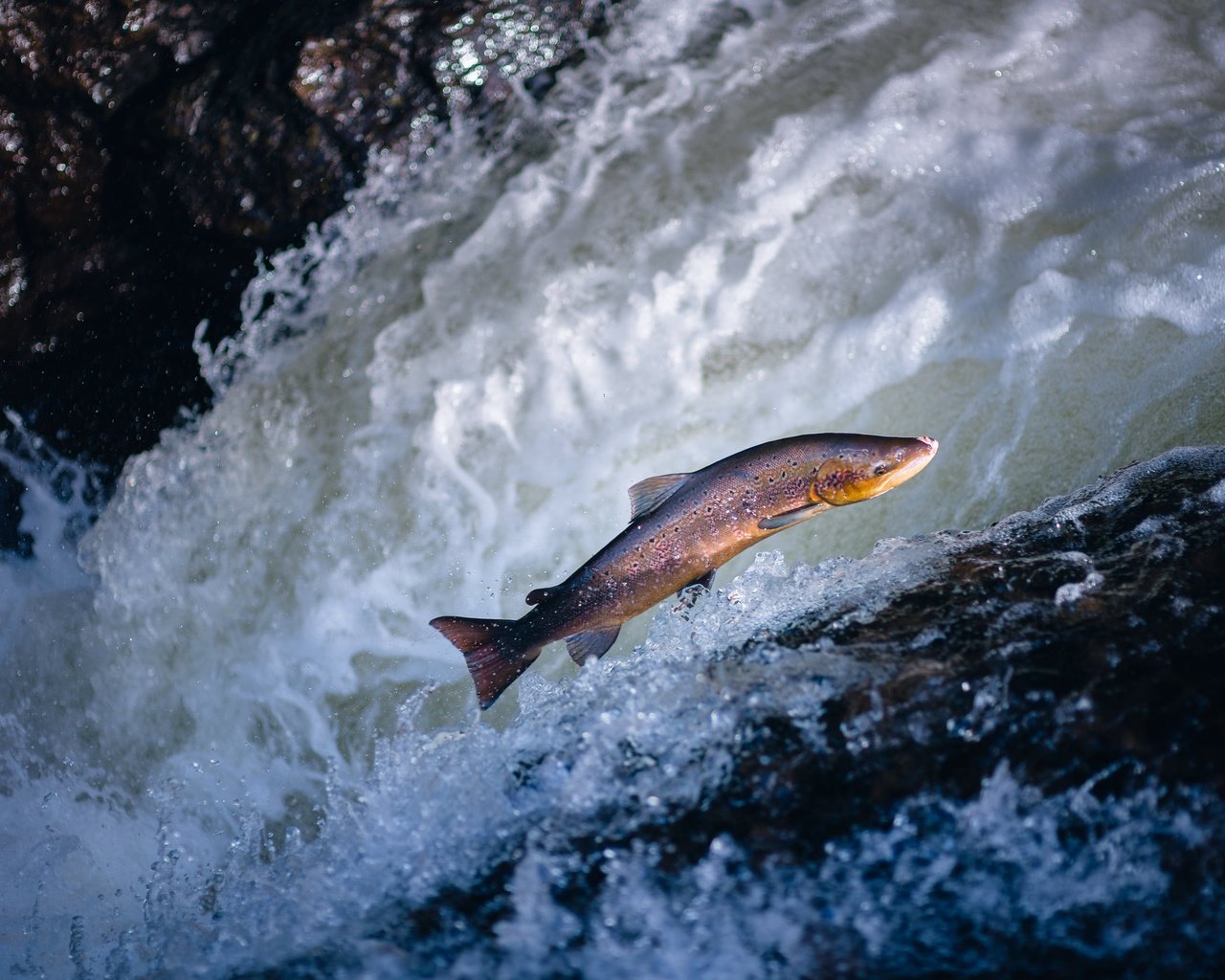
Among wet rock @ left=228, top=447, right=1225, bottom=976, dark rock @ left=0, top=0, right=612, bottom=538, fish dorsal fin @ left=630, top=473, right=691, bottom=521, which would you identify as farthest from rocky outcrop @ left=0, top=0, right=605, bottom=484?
wet rock @ left=228, top=447, right=1225, bottom=976

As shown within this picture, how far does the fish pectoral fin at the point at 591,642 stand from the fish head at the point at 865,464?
2.34 feet

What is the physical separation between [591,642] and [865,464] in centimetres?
93

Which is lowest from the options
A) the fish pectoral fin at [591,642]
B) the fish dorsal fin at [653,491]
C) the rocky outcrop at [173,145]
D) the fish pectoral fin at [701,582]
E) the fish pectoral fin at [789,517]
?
the fish pectoral fin at [591,642]

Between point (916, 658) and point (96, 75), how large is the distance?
3.90m

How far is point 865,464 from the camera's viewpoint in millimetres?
2492

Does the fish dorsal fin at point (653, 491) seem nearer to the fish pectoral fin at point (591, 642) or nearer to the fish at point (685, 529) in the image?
the fish at point (685, 529)

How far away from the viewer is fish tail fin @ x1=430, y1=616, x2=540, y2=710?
8.71 ft

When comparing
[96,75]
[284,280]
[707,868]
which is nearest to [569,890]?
[707,868]

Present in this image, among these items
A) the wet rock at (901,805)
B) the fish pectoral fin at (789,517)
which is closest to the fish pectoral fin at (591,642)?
the wet rock at (901,805)

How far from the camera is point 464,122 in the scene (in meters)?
3.58

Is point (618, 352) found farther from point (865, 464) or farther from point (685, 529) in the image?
point (865, 464)

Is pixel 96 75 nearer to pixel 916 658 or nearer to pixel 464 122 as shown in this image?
pixel 464 122

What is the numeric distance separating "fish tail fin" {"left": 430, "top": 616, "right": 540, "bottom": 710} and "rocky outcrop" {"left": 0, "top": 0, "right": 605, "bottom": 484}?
1.92 metres

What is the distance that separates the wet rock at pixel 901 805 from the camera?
1.66m
